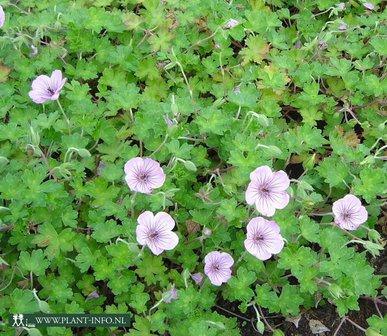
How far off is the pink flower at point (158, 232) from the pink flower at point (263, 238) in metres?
0.35

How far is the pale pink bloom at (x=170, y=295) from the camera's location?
7.35 feet

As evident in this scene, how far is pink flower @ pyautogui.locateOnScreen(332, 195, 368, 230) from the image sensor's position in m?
2.44

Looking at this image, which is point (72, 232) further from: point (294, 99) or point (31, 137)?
point (294, 99)

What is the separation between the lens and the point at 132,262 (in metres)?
2.34

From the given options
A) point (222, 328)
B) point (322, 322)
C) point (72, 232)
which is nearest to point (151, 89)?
point (72, 232)

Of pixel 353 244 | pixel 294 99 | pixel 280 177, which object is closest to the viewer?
pixel 280 177

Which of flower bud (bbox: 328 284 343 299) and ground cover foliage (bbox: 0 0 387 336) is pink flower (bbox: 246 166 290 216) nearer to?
ground cover foliage (bbox: 0 0 387 336)

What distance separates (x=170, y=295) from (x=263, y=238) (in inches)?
20.5

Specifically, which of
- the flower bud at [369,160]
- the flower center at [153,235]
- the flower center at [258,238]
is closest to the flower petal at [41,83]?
the flower center at [153,235]

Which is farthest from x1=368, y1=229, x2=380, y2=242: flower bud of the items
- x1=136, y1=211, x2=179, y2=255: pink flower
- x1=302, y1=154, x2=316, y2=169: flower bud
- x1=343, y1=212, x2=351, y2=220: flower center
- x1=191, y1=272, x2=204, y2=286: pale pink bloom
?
x1=136, y1=211, x2=179, y2=255: pink flower

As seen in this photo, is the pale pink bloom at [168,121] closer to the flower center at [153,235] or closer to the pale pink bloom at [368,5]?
the flower center at [153,235]

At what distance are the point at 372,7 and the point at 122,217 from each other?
8.13 ft

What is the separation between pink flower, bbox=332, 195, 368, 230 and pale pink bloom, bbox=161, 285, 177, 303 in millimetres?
902

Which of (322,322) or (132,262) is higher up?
(132,262)
